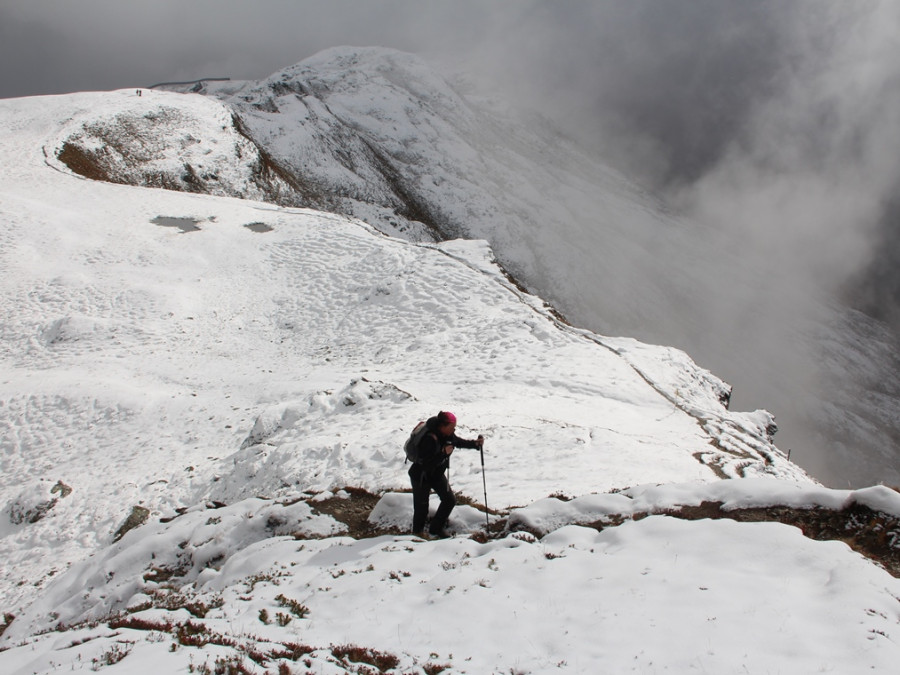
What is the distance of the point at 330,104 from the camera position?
13462 centimetres

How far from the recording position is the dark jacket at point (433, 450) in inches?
374

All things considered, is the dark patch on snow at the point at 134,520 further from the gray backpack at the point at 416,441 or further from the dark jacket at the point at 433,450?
the dark jacket at the point at 433,450

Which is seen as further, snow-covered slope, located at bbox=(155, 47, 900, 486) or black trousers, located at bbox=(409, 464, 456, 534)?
snow-covered slope, located at bbox=(155, 47, 900, 486)

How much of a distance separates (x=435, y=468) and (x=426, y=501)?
797 millimetres

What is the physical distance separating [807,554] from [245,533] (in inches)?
405

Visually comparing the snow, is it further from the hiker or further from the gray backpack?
the gray backpack

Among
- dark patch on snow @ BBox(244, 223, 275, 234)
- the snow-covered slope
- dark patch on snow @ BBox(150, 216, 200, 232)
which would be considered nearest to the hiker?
dark patch on snow @ BBox(244, 223, 275, 234)

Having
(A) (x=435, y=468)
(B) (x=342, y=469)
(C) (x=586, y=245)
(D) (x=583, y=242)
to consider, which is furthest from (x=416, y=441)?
(D) (x=583, y=242)

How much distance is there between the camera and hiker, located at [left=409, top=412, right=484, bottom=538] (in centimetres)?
950

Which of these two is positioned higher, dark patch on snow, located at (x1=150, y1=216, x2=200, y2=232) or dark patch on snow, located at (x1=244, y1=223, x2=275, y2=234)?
dark patch on snow, located at (x1=244, y1=223, x2=275, y2=234)

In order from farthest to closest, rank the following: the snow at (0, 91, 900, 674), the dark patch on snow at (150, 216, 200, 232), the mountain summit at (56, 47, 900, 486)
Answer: the mountain summit at (56, 47, 900, 486)
the dark patch on snow at (150, 216, 200, 232)
the snow at (0, 91, 900, 674)

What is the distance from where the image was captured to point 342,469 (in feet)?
47.0

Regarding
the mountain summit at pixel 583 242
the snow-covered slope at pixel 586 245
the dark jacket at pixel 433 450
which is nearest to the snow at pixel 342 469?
the dark jacket at pixel 433 450

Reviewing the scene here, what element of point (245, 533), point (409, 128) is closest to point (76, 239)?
point (245, 533)
